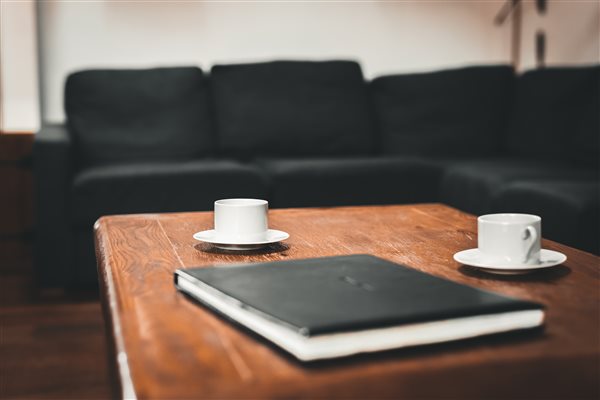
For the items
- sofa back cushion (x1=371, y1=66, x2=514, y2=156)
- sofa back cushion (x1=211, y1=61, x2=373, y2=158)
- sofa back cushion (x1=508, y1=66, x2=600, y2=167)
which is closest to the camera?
sofa back cushion (x1=508, y1=66, x2=600, y2=167)

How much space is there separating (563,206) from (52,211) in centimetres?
159

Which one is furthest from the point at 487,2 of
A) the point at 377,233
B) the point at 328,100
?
the point at 377,233

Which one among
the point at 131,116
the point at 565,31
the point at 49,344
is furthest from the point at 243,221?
the point at 565,31

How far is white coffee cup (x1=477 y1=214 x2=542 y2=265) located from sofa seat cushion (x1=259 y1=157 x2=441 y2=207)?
68.7 inches

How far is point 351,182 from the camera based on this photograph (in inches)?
108

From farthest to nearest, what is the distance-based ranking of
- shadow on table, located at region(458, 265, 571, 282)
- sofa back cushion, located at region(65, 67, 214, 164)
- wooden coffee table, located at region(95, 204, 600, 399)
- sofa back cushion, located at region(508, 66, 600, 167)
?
sofa back cushion, located at region(65, 67, 214, 164)
sofa back cushion, located at region(508, 66, 600, 167)
shadow on table, located at region(458, 265, 571, 282)
wooden coffee table, located at region(95, 204, 600, 399)

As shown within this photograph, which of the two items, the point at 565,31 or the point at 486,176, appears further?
the point at 565,31

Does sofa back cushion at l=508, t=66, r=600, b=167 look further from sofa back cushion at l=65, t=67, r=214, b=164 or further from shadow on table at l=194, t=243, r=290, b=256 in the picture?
shadow on table at l=194, t=243, r=290, b=256

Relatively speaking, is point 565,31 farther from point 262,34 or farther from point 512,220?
point 512,220

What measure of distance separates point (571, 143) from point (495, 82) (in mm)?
515

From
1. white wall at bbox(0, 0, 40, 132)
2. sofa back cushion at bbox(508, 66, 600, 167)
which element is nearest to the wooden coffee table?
sofa back cushion at bbox(508, 66, 600, 167)

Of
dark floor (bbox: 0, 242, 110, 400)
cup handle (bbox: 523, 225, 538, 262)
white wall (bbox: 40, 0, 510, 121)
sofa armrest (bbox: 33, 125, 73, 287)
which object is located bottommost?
dark floor (bbox: 0, 242, 110, 400)

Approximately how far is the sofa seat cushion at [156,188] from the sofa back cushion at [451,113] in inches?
34.6

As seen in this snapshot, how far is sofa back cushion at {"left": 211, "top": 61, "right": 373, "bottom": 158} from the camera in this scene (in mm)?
3166
